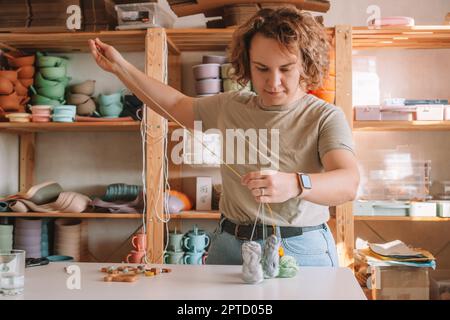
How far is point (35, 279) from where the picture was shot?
1.42 meters

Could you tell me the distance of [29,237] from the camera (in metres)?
3.07

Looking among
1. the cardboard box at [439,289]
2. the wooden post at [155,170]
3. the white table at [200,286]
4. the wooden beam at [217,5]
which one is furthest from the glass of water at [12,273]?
the cardboard box at [439,289]

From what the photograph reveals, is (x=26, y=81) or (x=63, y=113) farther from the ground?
(x=26, y=81)

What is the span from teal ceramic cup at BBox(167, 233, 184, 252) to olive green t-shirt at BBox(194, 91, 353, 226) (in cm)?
130

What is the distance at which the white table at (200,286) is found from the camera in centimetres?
124

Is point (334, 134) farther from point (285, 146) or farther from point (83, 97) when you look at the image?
point (83, 97)

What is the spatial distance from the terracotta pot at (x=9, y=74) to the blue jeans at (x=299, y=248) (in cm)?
195

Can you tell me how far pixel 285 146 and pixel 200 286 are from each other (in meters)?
0.50

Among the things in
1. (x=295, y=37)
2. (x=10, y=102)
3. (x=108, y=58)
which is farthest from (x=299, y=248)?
(x=10, y=102)

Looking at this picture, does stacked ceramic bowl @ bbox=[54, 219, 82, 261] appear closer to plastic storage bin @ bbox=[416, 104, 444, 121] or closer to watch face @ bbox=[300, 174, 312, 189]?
plastic storage bin @ bbox=[416, 104, 444, 121]

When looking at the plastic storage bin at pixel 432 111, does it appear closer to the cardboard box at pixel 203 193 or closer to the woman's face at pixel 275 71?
the cardboard box at pixel 203 193

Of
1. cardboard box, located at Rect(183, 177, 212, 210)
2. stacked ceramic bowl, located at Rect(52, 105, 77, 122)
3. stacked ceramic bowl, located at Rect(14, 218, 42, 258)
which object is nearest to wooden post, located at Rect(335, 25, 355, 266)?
cardboard box, located at Rect(183, 177, 212, 210)

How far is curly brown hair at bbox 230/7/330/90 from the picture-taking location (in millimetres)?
1588
